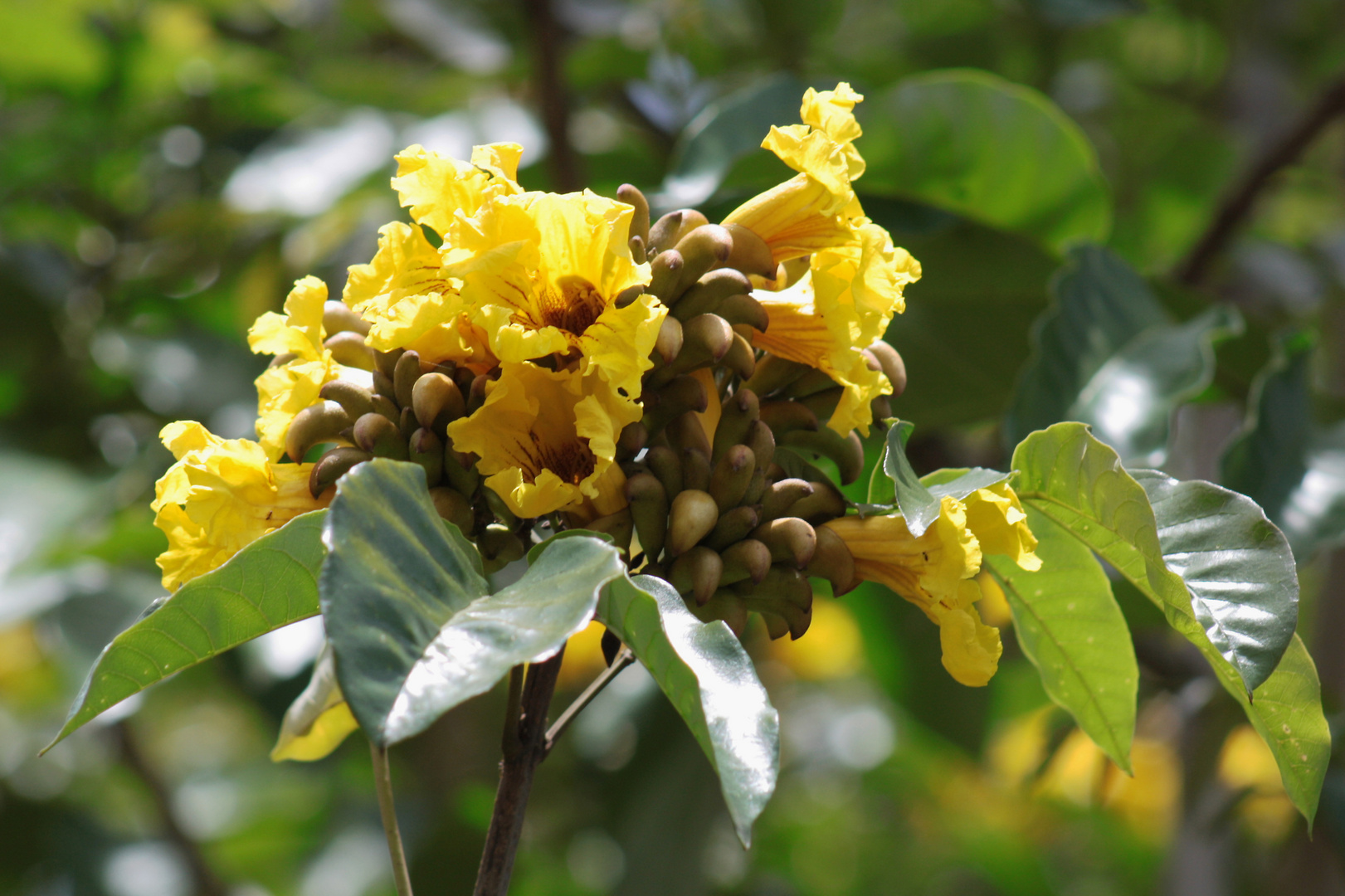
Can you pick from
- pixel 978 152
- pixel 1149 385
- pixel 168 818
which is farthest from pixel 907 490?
pixel 168 818

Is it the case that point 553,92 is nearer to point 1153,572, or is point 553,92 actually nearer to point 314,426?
A: point 314,426

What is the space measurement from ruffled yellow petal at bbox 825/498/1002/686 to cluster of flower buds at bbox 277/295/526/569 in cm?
16

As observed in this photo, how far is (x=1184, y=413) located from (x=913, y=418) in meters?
0.94

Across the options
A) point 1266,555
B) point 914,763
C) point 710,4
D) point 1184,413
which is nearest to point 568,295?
point 1266,555

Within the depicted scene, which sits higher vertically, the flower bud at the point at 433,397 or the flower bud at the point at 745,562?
the flower bud at the point at 433,397

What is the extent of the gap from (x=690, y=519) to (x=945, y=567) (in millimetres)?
116

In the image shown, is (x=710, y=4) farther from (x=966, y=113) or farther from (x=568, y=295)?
(x=568, y=295)

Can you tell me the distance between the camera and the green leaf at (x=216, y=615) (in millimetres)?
410

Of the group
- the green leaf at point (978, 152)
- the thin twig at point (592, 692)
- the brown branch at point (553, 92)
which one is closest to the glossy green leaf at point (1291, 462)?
the green leaf at point (978, 152)

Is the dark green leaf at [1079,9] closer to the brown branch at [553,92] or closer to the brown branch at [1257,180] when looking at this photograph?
the brown branch at [1257,180]

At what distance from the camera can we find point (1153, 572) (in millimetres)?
463

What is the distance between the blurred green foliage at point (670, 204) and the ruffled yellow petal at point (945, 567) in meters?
0.36

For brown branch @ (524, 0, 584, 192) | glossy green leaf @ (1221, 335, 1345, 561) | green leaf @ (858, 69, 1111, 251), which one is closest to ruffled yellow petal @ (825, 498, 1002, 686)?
glossy green leaf @ (1221, 335, 1345, 561)

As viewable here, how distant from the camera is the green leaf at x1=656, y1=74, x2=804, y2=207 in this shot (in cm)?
83
